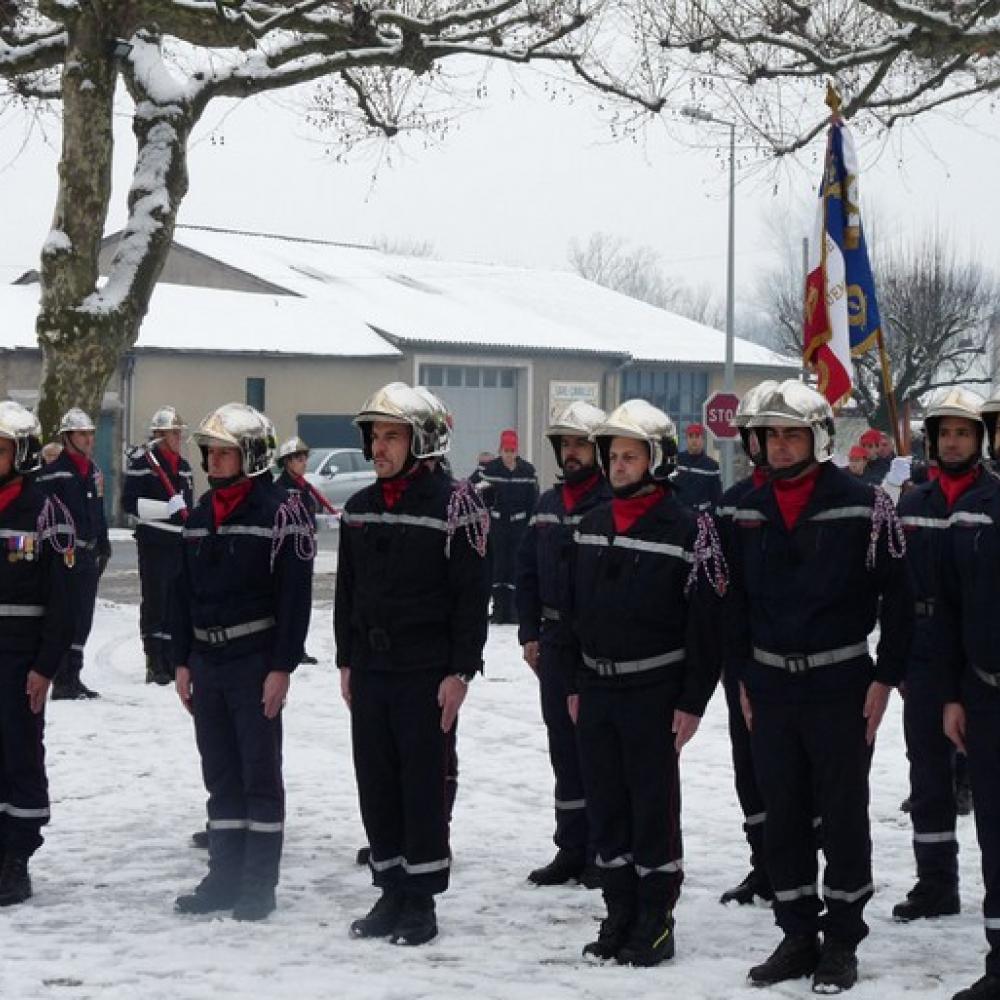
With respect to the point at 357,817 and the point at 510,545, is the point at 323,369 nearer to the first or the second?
the point at 510,545

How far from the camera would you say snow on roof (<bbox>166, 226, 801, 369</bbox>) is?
143 ft

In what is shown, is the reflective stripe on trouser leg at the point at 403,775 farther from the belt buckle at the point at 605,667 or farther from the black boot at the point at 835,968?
the black boot at the point at 835,968

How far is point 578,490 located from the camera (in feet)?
26.9

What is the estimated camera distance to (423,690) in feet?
22.9

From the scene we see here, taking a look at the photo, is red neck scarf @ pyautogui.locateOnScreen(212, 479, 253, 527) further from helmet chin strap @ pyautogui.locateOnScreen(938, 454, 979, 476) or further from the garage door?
the garage door

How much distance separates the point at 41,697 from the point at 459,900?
6.41 ft

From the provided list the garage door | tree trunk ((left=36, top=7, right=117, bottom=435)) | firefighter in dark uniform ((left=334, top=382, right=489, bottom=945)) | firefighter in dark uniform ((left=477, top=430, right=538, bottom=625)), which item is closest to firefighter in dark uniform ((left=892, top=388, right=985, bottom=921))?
firefighter in dark uniform ((left=334, top=382, right=489, bottom=945))

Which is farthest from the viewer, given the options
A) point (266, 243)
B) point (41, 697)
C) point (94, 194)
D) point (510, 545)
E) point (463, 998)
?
point (266, 243)

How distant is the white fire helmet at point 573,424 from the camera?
8125 millimetres

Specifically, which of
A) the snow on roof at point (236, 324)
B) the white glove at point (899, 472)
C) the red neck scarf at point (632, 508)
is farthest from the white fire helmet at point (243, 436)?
the snow on roof at point (236, 324)

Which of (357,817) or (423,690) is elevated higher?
(423,690)

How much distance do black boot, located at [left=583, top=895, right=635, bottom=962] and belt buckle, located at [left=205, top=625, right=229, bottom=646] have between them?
6.23 feet

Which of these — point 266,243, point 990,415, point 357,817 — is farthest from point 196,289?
point 990,415

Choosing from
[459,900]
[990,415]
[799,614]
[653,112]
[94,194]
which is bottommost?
[459,900]
